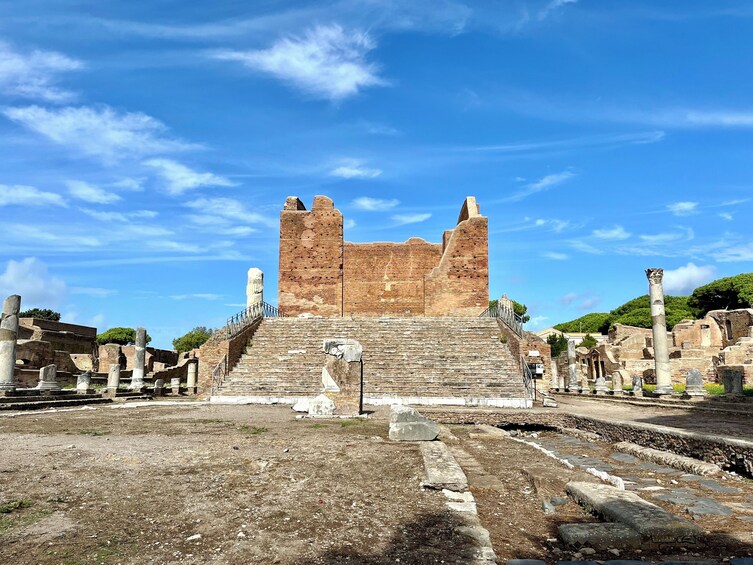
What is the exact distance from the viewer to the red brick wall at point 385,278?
98.4ft

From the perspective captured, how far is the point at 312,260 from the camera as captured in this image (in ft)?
94.9

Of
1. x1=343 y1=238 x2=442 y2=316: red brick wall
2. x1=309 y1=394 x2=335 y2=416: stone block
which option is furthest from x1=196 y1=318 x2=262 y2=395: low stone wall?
x1=343 y1=238 x2=442 y2=316: red brick wall

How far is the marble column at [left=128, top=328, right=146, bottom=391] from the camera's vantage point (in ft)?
70.2

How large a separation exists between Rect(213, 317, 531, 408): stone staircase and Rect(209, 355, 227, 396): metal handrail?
241 mm

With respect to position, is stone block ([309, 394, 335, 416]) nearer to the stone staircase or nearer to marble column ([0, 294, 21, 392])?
the stone staircase

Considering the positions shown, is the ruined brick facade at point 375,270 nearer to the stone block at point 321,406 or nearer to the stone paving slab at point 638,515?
the stone block at point 321,406

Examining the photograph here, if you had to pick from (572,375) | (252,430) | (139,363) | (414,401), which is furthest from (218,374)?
(572,375)

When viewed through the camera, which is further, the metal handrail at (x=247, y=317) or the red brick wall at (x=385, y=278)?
the red brick wall at (x=385, y=278)

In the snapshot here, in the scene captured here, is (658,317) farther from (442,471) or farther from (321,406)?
(442,471)

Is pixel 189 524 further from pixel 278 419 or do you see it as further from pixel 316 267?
pixel 316 267

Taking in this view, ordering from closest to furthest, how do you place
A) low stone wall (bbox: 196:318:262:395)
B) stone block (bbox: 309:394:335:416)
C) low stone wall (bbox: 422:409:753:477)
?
low stone wall (bbox: 422:409:753:477) → stone block (bbox: 309:394:335:416) → low stone wall (bbox: 196:318:262:395)

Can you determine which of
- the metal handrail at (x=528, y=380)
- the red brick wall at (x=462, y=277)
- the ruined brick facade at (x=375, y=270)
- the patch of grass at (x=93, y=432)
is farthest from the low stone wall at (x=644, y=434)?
the ruined brick facade at (x=375, y=270)

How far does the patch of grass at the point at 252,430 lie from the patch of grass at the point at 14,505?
4.23 meters

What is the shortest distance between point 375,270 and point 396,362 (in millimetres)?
13172
